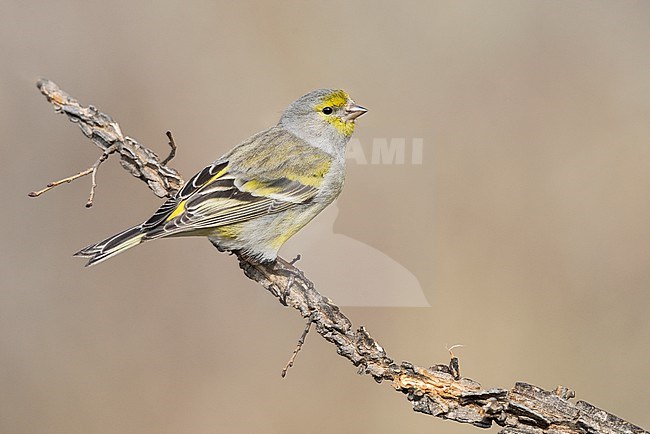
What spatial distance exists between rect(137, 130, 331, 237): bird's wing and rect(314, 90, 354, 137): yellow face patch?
0.06 metres

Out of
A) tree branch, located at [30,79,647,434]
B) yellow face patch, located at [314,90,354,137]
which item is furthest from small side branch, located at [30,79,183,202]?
yellow face patch, located at [314,90,354,137]

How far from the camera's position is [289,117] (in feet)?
4.75

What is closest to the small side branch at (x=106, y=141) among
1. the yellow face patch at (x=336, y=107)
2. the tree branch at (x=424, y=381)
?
the tree branch at (x=424, y=381)

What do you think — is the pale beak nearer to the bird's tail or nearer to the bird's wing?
the bird's wing

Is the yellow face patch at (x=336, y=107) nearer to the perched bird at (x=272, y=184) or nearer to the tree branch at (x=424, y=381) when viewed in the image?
the perched bird at (x=272, y=184)

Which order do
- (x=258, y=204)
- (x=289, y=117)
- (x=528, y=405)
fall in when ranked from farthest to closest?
1. (x=289, y=117)
2. (x=258, y=204)
3. (x=528, y=405)

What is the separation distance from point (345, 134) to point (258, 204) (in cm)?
24

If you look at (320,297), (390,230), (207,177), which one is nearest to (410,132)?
(390,230)

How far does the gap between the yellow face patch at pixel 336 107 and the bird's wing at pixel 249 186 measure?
0.06 meters

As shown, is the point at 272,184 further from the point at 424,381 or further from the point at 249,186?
the point at 424,381

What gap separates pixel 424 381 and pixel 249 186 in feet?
1.73

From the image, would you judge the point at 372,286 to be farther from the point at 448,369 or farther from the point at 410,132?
the point at 448,369

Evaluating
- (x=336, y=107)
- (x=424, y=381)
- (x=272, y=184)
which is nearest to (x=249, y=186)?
(x=272, y=184)

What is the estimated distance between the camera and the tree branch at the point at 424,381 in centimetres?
98
